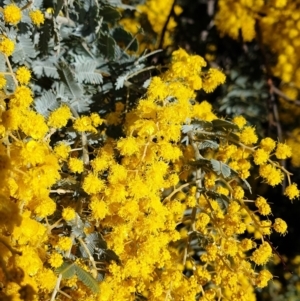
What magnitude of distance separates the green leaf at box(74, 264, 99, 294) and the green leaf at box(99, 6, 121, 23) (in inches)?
37.3

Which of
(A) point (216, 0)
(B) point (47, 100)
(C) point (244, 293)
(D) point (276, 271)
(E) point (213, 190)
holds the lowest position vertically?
(D) point (276, 271)

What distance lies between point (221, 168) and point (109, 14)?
718 millimetres

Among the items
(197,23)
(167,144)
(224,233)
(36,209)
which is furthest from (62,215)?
(197,23)

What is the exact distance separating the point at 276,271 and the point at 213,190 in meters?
1.01

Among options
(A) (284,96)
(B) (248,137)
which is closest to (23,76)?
(B) (248,137)

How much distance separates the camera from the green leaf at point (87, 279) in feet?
4.26

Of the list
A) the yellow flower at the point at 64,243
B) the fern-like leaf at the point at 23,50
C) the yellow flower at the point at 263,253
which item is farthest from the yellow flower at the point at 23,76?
the yellow flower at the point at 263,253

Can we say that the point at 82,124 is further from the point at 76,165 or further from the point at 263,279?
the point at 263,279

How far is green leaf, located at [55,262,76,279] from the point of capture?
1315 millimetres

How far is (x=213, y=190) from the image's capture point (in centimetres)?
171

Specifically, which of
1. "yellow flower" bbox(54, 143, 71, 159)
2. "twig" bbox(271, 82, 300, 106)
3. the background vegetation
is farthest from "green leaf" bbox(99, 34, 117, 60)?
"twig" bbox(271, 82, 300, 106)

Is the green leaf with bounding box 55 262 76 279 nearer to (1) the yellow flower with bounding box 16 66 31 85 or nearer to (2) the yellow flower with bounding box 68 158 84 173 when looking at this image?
(2) the yellow flower with bounding box 68 158 84 173

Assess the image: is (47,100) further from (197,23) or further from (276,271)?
(276,271)

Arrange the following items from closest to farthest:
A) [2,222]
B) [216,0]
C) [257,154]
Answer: [2,222] → [257,154] → [216,0]
